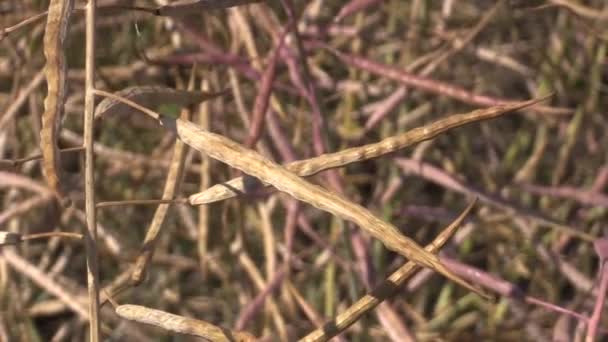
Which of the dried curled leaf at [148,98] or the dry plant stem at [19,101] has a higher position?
the dry plant stem at [19,101]

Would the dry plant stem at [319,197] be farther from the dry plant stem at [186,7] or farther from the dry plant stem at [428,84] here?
the dry plant stem at [428,84]

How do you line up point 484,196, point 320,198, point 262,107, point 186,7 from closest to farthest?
point 320,198
point 186,7
point 262,107
point 484,196

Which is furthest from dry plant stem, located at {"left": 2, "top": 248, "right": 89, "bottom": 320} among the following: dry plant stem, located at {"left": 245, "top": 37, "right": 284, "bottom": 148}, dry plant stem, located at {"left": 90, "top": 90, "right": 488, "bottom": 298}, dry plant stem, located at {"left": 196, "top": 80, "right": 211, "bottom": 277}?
dry plant stem, located at {"left": 90, "top": 90, "right": 488, "bottom": 298}

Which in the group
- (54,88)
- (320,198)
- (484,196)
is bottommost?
(484,196)

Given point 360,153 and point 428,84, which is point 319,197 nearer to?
point 360,153

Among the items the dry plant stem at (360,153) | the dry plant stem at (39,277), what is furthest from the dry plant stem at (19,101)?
the dry plant stem at (360,153)

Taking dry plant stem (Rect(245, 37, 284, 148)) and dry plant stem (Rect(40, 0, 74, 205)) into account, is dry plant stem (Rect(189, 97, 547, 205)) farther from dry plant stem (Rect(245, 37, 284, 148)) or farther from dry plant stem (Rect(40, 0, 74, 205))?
dry plant stem (Rect(245, 37, 284, 148))

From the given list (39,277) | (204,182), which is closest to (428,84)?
(204,182)
